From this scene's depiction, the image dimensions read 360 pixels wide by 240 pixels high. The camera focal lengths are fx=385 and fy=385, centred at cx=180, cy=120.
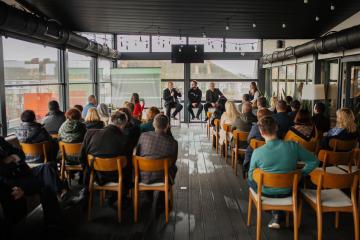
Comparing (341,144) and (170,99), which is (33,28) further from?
(170,99)

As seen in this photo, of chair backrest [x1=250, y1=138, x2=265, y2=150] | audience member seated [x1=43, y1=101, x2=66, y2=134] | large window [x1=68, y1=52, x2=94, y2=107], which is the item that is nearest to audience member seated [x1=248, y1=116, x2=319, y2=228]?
chair backrest [x1=250, y1=138, x2=265, y2=150]

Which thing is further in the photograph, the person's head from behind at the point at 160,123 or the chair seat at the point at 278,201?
the person's head from behind at the point at 160,123

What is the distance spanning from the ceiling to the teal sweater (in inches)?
173

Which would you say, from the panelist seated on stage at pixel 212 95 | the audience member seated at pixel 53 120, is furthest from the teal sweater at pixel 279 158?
the panelist seated on stage at pixel 212 95

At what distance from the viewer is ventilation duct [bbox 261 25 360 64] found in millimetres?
7152

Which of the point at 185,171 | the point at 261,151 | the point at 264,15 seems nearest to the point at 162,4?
the point at 264,15

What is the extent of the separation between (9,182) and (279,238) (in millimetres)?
2942

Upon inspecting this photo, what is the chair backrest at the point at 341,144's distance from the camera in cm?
546

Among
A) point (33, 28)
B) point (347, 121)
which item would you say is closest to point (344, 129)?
point (347, 121)

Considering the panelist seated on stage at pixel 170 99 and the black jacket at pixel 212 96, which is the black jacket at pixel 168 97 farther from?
the black jacket at pixel 212 96

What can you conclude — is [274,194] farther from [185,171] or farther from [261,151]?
[185,171]

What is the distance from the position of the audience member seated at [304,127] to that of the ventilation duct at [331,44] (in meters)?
2.26

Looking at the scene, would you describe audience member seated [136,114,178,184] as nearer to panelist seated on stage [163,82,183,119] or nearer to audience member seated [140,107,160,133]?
audience member seated [140,107,160,133]

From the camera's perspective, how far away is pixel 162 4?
7.93 meters
